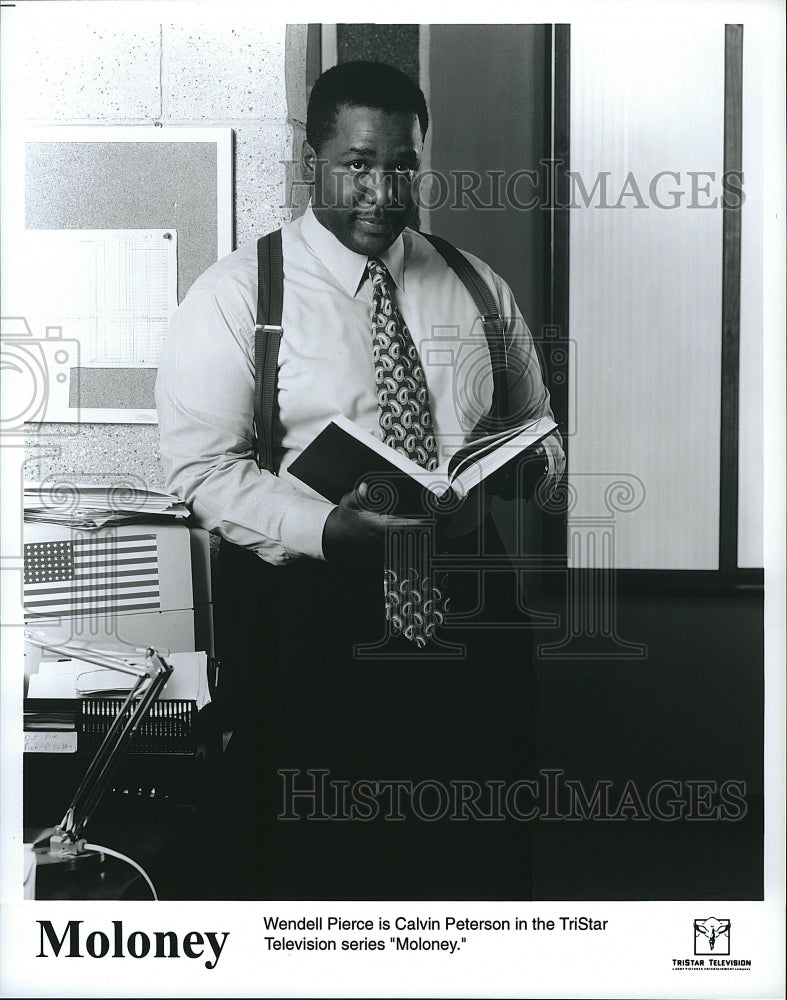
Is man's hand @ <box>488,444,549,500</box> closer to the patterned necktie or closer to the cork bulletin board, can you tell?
the patterned necktie

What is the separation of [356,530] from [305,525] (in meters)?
0.08

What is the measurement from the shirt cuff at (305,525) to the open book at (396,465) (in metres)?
0.02

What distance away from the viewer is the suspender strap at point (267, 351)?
1756 mm

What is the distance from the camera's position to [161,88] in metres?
1.77

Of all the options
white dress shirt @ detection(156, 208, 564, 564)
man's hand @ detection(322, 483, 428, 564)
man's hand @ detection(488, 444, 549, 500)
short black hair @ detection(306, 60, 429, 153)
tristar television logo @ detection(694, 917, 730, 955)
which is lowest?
tristar television logo @ detection(694, 917, 730, 955)

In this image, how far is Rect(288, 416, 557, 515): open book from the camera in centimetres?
174

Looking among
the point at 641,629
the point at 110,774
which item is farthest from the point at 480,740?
the point at 110,774

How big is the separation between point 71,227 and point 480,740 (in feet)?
3.57

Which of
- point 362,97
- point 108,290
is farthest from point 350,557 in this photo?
point 362,97

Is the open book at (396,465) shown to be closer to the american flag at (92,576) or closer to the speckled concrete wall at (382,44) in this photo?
the american flag at (92,576)

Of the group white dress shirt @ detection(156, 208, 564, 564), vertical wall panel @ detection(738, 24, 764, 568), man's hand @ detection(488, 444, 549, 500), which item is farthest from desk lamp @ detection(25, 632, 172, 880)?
vertical wall panel @ detection(738, 24, 764, 568)

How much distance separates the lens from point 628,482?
178 centimetres

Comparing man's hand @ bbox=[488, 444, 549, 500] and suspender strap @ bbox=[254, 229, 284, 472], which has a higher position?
suspender strap @ bbox=[254, 229, 284, 472]

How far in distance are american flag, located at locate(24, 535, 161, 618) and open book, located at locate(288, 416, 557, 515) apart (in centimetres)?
30
